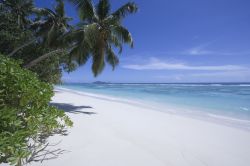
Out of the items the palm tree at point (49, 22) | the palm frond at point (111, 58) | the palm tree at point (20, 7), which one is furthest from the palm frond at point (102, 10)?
the palm tree at point (20, 7)

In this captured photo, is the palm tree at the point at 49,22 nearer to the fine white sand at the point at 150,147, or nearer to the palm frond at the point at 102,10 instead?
the palm frond at the point at 102,10

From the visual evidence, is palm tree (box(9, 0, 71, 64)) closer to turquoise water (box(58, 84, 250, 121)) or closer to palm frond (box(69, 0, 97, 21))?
palm frond (box(69, 0, 97, 21))

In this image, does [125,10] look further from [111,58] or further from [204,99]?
[204,99]

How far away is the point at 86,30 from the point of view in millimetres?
9820

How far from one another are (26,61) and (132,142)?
40.2 ft

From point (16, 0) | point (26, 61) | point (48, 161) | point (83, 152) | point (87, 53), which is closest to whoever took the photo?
point (48, 161)

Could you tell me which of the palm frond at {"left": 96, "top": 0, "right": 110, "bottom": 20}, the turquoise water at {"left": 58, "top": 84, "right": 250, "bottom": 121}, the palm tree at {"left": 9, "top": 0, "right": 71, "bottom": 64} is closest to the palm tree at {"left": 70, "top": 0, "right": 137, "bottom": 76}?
the palm frond at {"left": 96, "top": 0, "right": 110, "bottom": 20}

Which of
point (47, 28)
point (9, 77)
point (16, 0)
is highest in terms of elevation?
point (16, 0)

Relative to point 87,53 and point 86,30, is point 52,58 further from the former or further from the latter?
point 86,30

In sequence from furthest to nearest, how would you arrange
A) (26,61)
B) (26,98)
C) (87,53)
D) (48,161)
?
1. (26,61)
2. (87,53)
3. (48,161)
4. (26,98)

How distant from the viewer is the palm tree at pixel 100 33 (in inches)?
432

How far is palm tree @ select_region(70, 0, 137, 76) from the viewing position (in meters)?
11.0

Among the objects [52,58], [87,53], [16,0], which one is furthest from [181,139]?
[16,0]

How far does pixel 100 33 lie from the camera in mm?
11492
